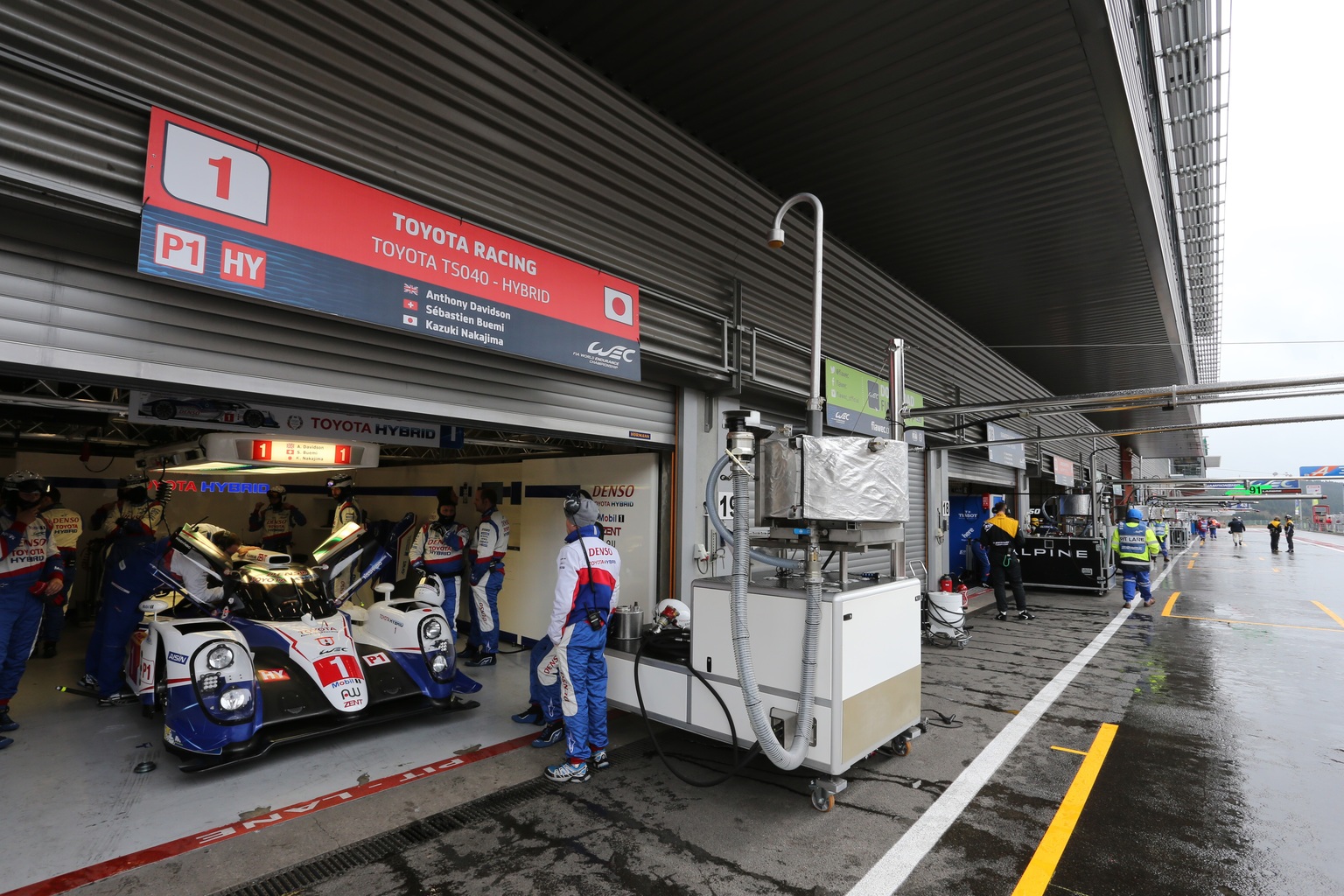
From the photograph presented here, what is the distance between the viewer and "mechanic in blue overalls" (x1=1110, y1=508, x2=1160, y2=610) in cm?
1107

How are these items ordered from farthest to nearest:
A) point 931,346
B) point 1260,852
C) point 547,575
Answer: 1. point 931,346
2. point 547,575
3. point 1260,852

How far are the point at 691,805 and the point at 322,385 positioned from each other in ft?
10.9

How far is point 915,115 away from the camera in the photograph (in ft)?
18.4

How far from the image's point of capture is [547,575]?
7.00 meters

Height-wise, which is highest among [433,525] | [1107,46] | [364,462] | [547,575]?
[1107,46]

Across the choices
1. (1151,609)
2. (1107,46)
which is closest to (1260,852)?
(1107,46)

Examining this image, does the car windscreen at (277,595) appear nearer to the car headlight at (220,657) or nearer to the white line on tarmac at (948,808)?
the car headlight at (220,657)

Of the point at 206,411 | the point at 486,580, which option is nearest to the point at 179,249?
the point at 206,411

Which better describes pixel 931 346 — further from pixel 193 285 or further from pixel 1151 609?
pixel 193 285

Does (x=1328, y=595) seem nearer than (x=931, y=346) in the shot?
No

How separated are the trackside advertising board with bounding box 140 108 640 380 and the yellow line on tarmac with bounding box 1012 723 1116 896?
396 centimetres

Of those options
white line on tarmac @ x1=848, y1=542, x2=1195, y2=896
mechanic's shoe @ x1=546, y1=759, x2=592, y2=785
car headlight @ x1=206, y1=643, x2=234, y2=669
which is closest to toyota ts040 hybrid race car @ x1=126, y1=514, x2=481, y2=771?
car headlight @ x1=206, y1=643, x2=234, y2=669

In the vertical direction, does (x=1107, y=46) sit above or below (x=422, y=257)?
above

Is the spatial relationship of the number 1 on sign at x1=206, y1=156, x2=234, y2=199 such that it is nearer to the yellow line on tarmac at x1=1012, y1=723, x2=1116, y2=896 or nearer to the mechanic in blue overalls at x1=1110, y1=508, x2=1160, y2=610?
the yellow line on tarmac at x1=1012, y1=723, x2=1116, y2=896
